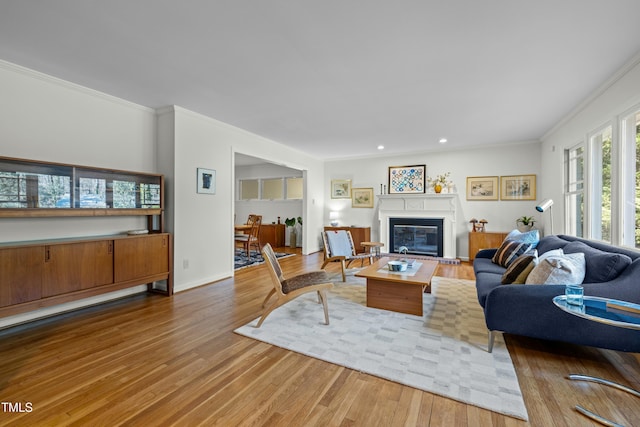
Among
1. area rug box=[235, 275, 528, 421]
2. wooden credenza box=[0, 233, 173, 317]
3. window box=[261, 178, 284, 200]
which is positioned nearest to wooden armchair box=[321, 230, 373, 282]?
area rug box=[235, 275, 528, 421]

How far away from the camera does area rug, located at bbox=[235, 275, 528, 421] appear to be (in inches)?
73.9

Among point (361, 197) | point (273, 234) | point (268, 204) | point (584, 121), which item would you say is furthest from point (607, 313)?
point (268, 204)

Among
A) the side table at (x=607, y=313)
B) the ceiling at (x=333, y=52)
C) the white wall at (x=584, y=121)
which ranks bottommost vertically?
the side table at (x=607, y=313)

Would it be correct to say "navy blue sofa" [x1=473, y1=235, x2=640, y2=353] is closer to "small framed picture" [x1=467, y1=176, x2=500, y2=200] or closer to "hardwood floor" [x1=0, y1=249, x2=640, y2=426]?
"hardwood floor" [x1=0, y1=249, x2=640, y2=426]

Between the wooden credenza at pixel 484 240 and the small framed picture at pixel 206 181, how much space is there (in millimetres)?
5273

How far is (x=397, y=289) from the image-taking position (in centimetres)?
323

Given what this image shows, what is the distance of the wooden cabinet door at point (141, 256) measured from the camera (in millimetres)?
3348

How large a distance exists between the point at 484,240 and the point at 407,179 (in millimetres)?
2231

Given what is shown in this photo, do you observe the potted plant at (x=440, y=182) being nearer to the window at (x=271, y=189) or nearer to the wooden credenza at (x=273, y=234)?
the window at (x=271, y=189)

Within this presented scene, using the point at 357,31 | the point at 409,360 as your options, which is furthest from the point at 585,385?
the point at 357,31

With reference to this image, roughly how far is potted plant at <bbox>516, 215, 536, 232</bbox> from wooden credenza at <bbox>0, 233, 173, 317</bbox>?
665 centimetres

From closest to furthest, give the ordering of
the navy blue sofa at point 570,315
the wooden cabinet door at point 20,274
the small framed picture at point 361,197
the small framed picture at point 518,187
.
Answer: the navy blue sofa at point 570,315 < the wooden cabinet door at point 20,274 < the small framed picture at point 518,187 < the small framed picture at point 361,197

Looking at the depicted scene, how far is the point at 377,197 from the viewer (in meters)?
7.39

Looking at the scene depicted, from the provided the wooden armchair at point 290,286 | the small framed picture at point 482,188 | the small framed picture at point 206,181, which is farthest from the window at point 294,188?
the wooden armchair at point 290,286
